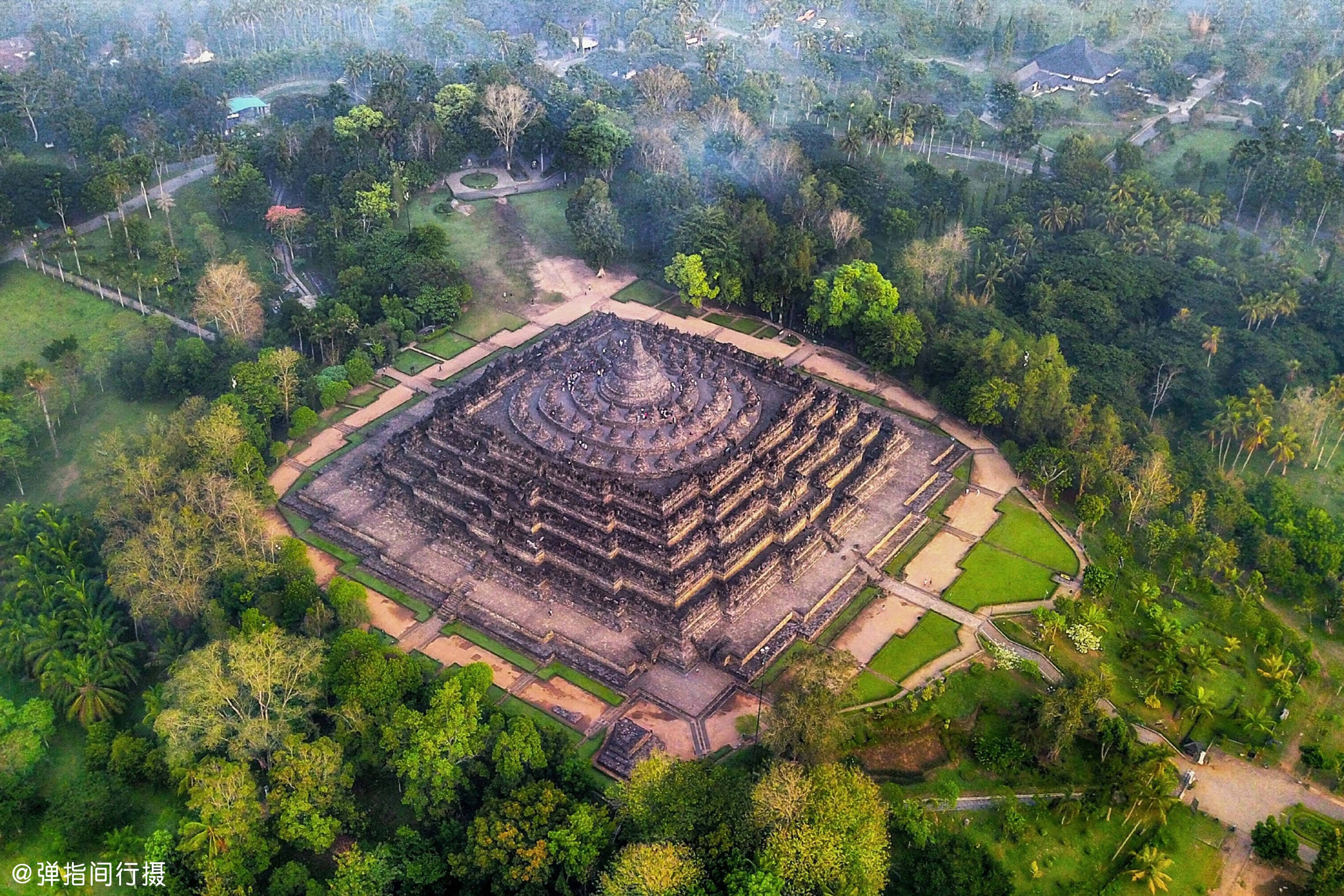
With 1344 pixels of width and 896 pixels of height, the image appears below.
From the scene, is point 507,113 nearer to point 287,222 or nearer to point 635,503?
point 287,222

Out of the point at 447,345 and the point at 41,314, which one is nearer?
the point at 447,345

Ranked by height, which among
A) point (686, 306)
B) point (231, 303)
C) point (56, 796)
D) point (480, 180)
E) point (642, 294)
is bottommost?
point (56, 796)

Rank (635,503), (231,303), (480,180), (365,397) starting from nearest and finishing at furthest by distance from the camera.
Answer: (635,503), (365,397), (231,303), (480,180)

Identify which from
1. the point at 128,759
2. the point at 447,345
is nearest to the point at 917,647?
the point at 128,759

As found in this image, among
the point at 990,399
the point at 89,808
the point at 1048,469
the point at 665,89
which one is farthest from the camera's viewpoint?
the point at 665,89

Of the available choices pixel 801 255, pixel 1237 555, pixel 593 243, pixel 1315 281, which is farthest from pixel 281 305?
pixel 1315 281

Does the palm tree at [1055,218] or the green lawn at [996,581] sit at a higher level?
the palm tree at [1055,218]

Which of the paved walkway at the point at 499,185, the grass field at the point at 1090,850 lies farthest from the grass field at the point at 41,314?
the grass field at the point at 1090,850

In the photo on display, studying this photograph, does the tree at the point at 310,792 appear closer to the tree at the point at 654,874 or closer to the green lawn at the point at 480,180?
the tree at the point at 654,874
